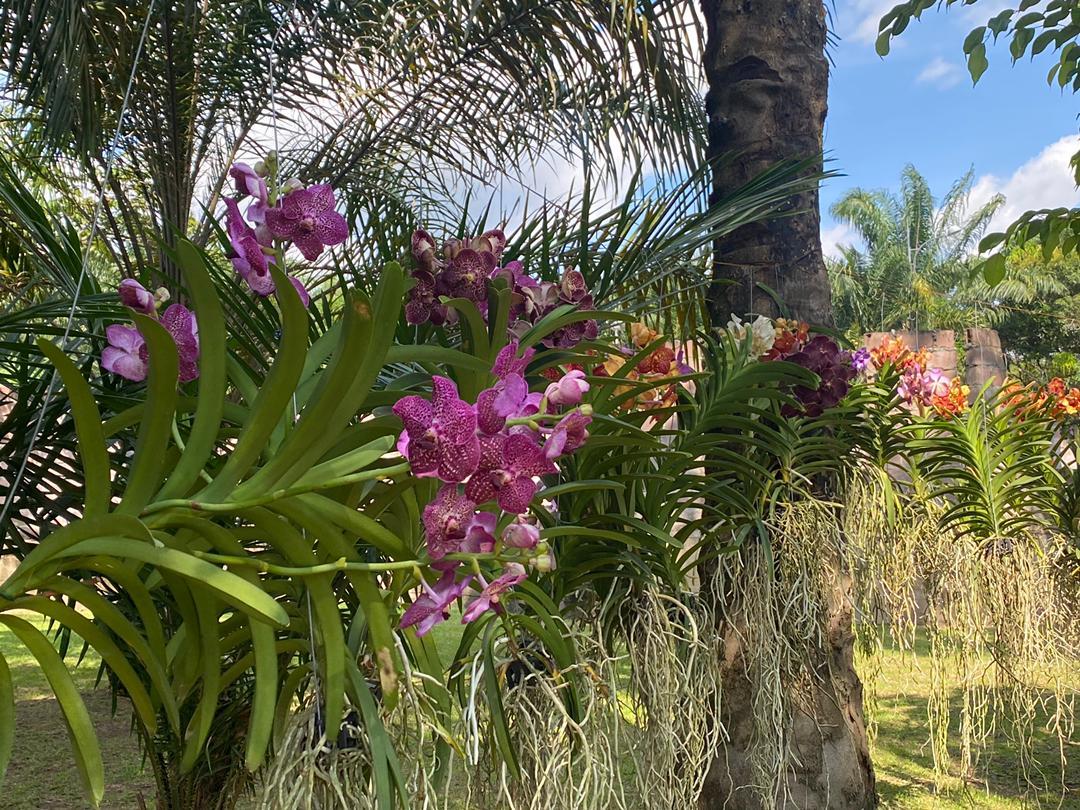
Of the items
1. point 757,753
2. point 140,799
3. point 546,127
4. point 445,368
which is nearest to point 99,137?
point 546,127

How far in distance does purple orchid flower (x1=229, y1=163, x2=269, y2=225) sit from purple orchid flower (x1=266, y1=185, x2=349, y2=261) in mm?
10

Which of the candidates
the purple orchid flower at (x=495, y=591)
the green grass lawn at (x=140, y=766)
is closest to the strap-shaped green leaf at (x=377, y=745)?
the purple orchid flower at (x=495, y=591)

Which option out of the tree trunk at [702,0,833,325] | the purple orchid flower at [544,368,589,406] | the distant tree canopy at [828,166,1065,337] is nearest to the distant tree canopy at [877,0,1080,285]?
the tree trunk at [702,0,833,325]

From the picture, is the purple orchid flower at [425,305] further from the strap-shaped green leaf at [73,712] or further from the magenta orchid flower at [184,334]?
the strap-shaped green leaf at [73,712]

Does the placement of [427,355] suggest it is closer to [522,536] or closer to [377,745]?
[522,536]

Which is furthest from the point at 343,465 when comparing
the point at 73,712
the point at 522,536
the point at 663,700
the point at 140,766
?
the point at 140,766

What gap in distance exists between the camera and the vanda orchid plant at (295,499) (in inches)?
21.4

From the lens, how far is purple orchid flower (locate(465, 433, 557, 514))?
0.58 meters

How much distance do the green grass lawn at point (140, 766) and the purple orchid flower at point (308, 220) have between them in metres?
2.49

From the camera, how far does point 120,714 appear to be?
453cm

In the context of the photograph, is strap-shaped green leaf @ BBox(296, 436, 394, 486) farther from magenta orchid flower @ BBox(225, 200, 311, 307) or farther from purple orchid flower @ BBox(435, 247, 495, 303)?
purple orchid flower @ BBox(435, 247, 495, 303)

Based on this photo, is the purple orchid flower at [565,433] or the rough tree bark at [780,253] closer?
the purple orchid flower at [565,433]

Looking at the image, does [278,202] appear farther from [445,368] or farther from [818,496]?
[818,496]

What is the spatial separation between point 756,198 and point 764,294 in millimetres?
406
